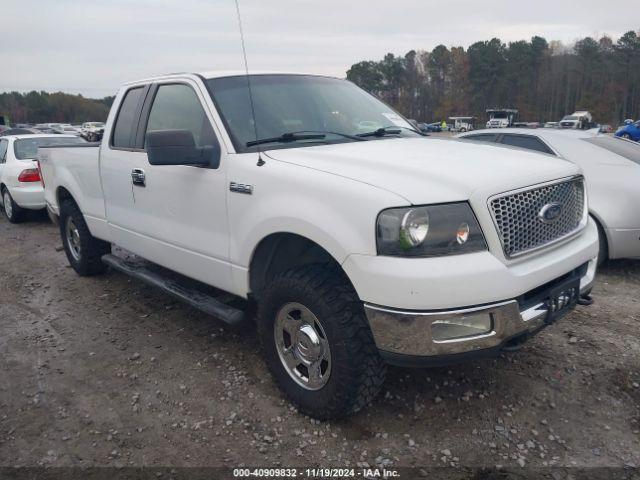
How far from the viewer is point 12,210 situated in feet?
32.3

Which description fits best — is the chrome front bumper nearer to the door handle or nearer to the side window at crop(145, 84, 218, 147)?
the side window at crop(145, 84, 218, 147)

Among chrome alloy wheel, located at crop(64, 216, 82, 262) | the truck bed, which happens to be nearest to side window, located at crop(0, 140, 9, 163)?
the truck bed

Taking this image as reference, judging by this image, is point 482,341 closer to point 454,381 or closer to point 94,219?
point 454,381

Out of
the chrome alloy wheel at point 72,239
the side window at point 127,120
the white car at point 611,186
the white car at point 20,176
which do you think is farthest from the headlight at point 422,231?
the white car at point 20,176

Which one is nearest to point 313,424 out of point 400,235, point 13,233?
point 400,235

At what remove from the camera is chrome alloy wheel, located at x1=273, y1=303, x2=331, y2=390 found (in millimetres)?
3055

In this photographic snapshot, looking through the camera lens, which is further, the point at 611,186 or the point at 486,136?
the point at 486,136

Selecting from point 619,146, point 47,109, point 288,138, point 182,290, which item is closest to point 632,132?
point 619,146

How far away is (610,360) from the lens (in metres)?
3.79

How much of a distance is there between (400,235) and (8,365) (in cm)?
323

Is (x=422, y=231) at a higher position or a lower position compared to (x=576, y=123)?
higher

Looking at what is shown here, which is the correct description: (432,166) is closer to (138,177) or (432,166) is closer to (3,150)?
(138,177)

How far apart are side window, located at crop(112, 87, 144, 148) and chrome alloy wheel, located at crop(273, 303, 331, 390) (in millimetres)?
2311

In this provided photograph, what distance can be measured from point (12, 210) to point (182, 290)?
741 centimetres
